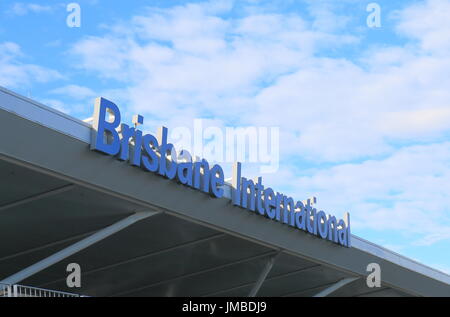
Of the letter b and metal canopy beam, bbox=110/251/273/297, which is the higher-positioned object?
the letter b

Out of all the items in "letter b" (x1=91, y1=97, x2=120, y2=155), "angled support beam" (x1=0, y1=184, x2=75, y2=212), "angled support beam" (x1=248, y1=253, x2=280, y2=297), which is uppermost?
"letter b" (x1=91, y1=97, x2=120, y2=155)

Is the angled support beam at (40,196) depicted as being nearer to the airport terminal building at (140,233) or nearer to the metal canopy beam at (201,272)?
the airport terminal building at (140,233)

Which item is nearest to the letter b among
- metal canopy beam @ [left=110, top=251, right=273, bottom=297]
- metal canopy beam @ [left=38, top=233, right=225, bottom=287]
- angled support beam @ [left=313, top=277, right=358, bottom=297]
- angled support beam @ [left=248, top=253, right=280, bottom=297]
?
metal canopy beam @ [left=38, top=233, right=225, bottom=287]

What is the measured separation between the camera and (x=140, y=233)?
945 inches

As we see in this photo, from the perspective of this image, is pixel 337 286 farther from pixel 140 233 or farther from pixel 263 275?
pixel 140 233

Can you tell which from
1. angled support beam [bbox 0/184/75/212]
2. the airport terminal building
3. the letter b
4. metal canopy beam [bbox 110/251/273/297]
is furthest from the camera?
metal canopy beam [bbox 110/251/273/297]

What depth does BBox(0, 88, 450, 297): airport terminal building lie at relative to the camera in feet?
62.6

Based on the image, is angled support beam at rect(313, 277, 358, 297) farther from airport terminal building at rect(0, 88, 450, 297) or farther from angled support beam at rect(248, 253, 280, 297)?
angled support beam at rect(248, 253, 280, 297)

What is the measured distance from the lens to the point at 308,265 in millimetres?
29766

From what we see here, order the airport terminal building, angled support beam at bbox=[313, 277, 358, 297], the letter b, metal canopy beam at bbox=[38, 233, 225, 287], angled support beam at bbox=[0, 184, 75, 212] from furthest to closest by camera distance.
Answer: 1. angled support beam at bbox=[313, 277, 358, 297]
2. metal canopy beam at bbox=[38, 233, 225, 287]
3. angled support beam at bbox=[0, 184, 75, 212]
4. the letter b
5. the airport terminal building

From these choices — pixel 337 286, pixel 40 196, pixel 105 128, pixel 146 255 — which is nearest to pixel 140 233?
pixel 146 255

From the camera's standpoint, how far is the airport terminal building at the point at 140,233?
62.6ft

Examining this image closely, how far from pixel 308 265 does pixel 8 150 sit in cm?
1523
